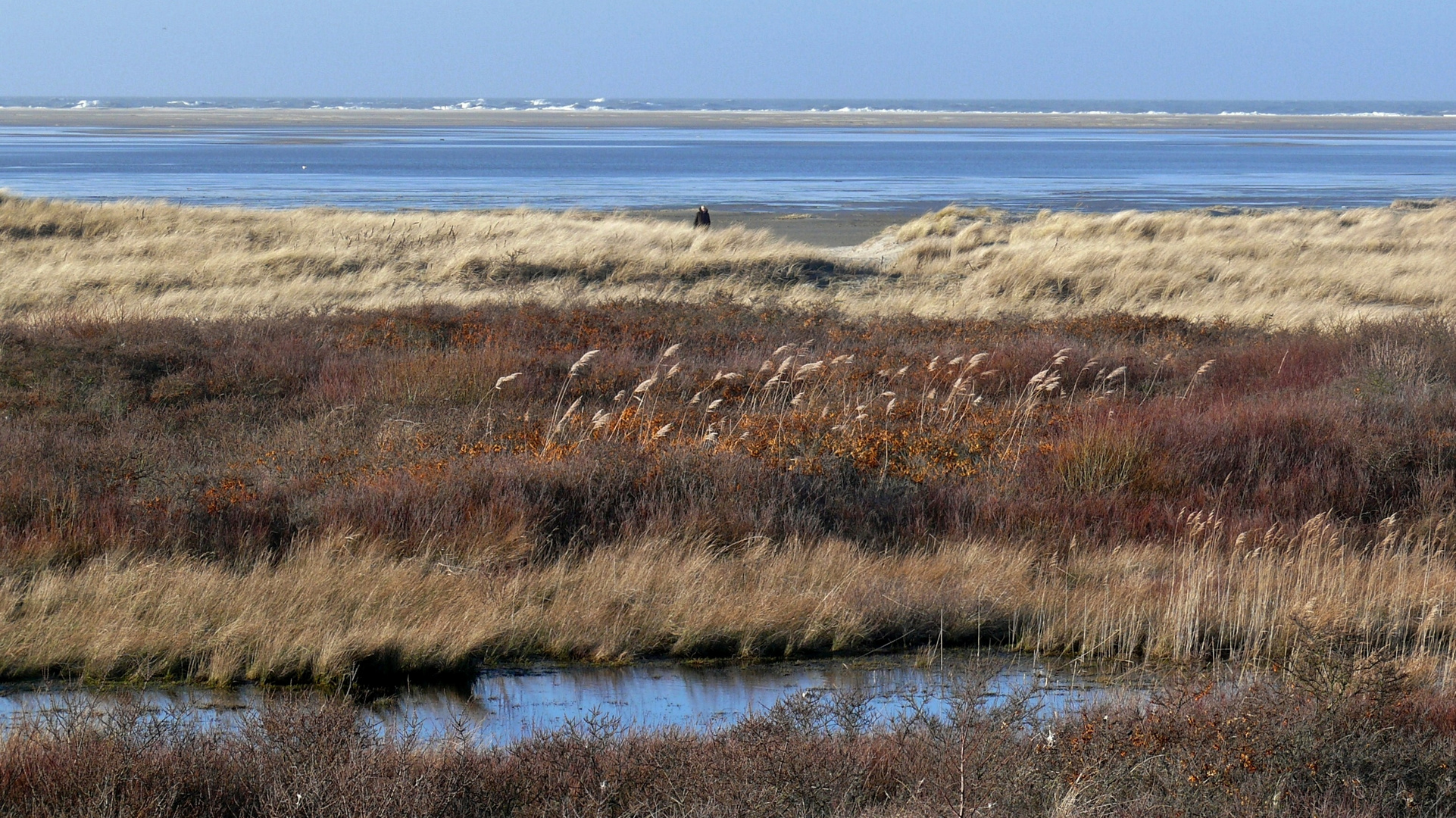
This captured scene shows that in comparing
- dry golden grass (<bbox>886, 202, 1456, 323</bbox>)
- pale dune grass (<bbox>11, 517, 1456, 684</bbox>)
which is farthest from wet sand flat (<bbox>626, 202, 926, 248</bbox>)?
pale dune grass (<bbox>11, 517, 1456, 684</bbox>)

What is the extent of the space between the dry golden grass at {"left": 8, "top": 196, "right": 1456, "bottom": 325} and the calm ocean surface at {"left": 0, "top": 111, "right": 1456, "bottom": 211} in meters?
15.5

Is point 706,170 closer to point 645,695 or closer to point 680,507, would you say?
point 680,507

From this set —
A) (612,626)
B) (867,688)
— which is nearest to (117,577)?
(612,626)

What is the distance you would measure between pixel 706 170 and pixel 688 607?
64.8 meters

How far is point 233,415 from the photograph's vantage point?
406 inches

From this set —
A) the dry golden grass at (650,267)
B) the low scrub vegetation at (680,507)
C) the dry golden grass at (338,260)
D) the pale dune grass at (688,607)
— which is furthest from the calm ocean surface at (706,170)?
the pale dune grass at (688,607)

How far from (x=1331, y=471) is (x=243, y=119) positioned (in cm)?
20180

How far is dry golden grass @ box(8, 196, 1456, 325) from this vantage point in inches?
728

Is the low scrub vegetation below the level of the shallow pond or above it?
above

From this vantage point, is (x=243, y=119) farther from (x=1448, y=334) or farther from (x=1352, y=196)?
(x=1448, y=334)

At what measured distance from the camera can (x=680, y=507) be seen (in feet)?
25.8

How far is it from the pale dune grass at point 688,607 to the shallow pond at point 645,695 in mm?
180

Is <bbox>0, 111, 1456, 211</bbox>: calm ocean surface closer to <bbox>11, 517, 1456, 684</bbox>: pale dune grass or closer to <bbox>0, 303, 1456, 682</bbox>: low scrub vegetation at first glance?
<bbox>0, 303, 1456, 682</bbox>: low scrub vegetation

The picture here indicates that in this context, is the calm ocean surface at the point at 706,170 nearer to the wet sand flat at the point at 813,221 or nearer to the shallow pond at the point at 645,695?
the wet sand flat at the point at 813,221
